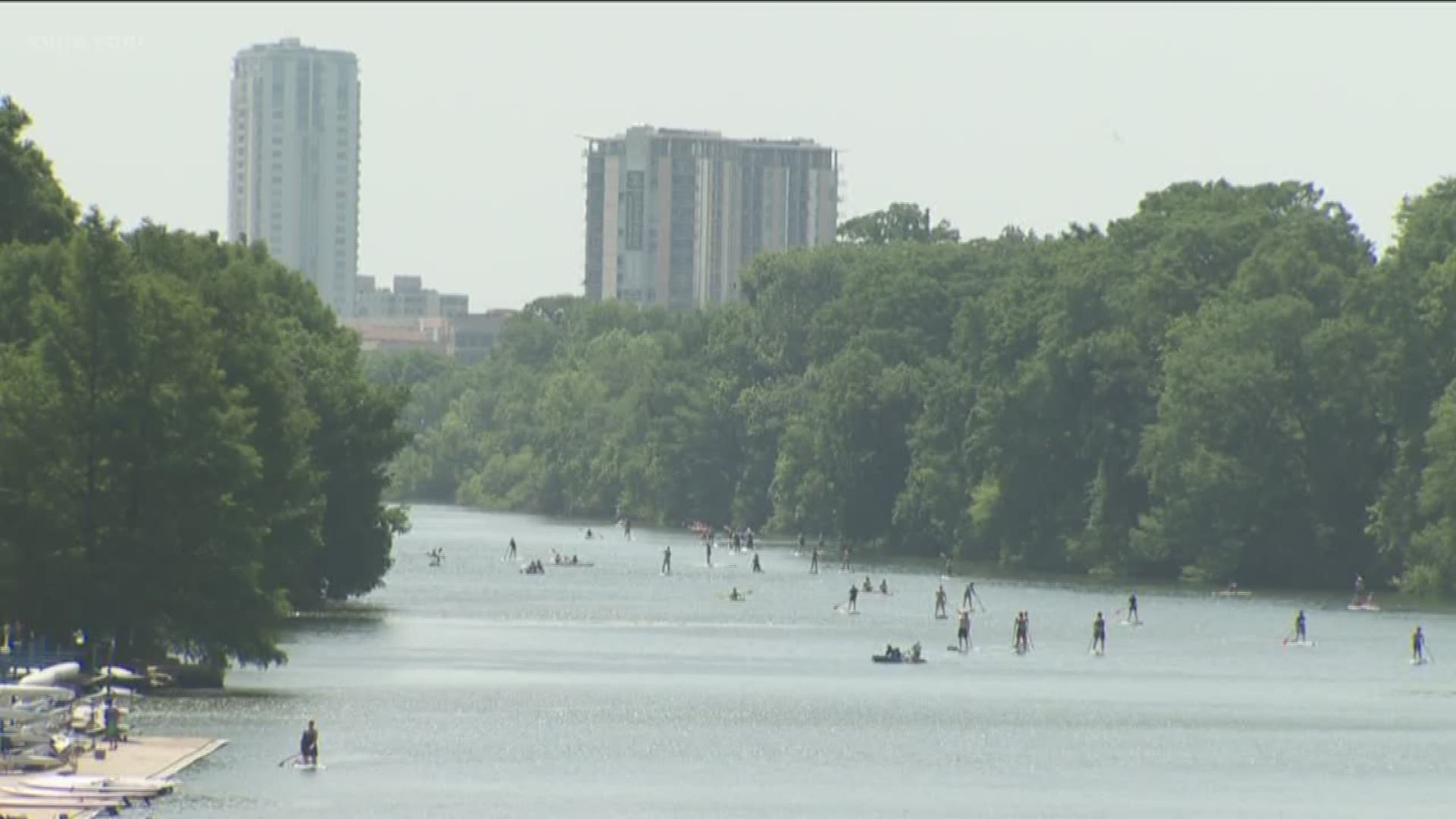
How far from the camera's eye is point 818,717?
76.7 meters

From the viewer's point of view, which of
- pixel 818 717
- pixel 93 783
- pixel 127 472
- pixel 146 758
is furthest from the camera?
pixel 818 717

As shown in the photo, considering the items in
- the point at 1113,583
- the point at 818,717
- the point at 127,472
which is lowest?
the point at 818,717

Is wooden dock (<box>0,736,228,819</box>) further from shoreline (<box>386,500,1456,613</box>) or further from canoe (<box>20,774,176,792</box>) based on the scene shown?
shoreline (<box>386,500,1456,613</box>)

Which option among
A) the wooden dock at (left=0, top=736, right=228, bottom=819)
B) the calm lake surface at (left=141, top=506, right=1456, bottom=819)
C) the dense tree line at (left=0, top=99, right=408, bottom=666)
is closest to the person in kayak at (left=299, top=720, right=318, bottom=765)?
the calm lake surface at (left=141, top=506, right=1456, bottom=819)

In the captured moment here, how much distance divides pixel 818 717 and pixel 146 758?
20.4 metres

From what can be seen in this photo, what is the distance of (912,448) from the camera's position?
18200 centimetres

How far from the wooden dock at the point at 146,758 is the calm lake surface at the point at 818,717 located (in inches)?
22.2

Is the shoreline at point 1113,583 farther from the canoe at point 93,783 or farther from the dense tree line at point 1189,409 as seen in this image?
the canoe at point 93,783

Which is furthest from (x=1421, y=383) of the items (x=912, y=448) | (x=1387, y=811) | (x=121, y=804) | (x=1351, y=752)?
(x=121, y=804)

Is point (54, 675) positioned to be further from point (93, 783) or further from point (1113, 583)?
point (1113, 583)

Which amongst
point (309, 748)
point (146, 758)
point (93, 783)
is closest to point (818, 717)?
point (309, 748)

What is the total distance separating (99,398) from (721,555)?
347ft

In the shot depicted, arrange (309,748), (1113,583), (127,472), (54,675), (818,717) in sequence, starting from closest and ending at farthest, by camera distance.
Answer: (309,748) → (54,675) → (127,472) → (818,717) → (1113,583)

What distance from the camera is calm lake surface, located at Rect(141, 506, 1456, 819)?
59812mm
